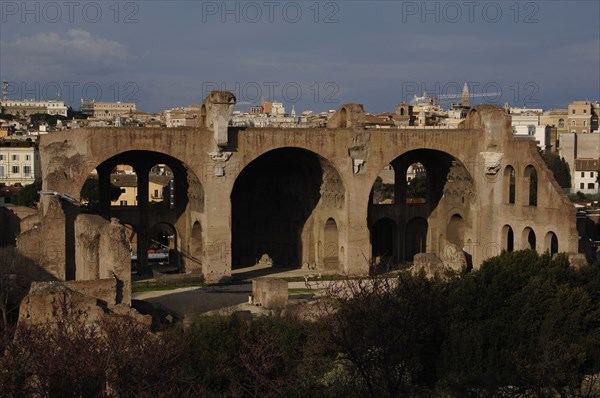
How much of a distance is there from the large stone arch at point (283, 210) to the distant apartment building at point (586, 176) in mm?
41759

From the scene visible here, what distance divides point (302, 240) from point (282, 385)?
24167 mm

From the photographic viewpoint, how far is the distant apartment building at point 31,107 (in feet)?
451

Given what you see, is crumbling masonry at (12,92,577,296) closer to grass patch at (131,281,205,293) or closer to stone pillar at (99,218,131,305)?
grass patch at (131,281,205,293)

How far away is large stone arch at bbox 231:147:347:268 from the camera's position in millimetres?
41875

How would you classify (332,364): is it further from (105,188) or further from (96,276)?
(105,188)

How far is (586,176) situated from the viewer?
78250 mm

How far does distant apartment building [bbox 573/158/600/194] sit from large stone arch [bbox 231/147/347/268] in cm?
4176

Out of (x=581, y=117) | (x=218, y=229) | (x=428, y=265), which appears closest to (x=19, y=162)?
(x=218, y=229)

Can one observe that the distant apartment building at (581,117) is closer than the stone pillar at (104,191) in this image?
No

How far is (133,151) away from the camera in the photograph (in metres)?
37.6

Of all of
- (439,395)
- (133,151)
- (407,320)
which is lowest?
(439,395)

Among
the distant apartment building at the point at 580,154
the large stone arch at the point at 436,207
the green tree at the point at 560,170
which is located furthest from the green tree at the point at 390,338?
the distant apartment building at the point at 580,154

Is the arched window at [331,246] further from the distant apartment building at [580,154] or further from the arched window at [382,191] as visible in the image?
the distant apartment building at [580,154]

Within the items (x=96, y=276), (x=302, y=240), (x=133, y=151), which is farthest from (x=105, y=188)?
(x=96, y=276)
